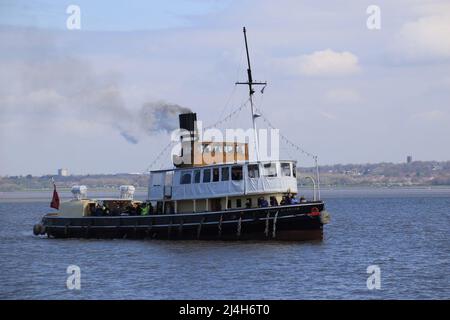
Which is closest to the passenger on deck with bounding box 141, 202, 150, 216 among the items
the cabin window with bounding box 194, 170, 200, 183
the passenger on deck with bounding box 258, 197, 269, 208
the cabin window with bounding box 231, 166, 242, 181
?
the cabin window with bounding box 194, 170, 200, 183

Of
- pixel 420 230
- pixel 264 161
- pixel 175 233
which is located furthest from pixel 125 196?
pixel 420 230

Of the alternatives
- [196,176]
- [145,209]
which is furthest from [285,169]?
[145,209]

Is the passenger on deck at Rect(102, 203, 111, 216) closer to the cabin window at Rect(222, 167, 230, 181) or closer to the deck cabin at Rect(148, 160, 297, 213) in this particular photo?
the deck cabin at Rect(148, 160, 297, 213)

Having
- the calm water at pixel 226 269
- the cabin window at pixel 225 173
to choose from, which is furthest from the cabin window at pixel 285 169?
the calm water at pixel 226 269

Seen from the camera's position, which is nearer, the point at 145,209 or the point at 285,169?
the point at 285,169

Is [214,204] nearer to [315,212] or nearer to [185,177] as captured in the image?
[185,177]

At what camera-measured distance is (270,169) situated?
193 ft

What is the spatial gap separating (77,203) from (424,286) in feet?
110

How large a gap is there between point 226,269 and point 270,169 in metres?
13.1

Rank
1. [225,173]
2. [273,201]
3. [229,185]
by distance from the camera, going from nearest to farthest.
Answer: [273,201] → [229,185] → [225,173]

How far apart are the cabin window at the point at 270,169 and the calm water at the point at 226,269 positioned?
484 centimetres

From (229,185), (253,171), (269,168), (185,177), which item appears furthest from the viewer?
(185,177)

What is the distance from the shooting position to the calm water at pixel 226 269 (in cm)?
4084
